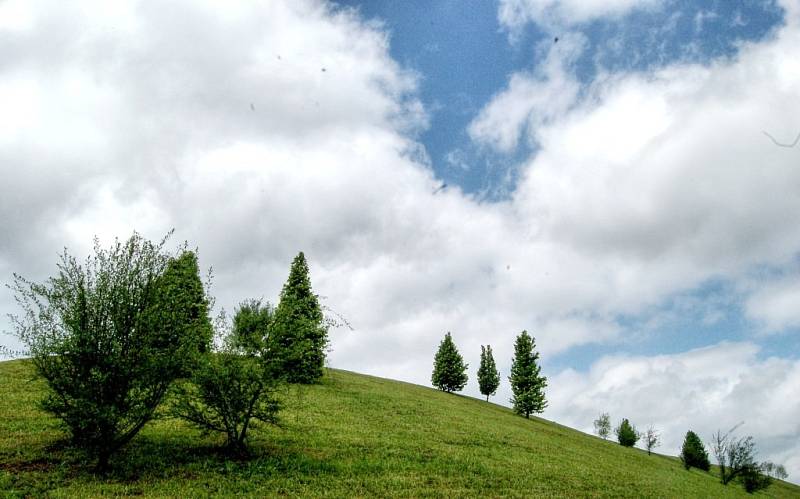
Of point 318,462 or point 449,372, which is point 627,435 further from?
point 318,462

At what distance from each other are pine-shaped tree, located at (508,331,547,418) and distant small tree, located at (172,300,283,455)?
48.9 meters

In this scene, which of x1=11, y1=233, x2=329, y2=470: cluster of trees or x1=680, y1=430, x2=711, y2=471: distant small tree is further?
x1=680, y1=430, x2=711, y2=471: distant small tree

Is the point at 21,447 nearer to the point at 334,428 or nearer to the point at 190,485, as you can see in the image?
the point at 190,485

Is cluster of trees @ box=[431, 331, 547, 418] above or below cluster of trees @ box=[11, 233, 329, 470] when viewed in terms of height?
above

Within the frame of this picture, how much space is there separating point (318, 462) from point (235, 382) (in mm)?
4941

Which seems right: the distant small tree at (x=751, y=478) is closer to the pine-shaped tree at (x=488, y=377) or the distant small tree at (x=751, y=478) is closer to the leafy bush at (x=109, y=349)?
the pine-shaped tree at (x=488, y=377)

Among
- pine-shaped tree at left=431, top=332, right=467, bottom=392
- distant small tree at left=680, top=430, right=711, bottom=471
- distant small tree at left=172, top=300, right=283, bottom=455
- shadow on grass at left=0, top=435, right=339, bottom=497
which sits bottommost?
shadow on grass at left=0, top=435, right=339, bottom=497

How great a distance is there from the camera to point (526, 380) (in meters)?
63.1

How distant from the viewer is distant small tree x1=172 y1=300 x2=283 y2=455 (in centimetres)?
1798

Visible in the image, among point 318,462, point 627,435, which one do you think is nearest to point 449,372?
point 627,435

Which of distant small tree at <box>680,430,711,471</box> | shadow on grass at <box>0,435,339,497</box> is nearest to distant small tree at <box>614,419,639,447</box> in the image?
distant small tree at <box>680,430,711,471</box>

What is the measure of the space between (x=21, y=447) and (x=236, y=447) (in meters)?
8.23

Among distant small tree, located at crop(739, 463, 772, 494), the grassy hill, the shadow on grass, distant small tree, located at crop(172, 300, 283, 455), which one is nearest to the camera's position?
the shadow on grass

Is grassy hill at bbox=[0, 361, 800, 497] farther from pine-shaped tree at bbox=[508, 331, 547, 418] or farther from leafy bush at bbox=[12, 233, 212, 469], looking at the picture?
pine-shaped tree at bbox=[508, 331, 547, 418]
